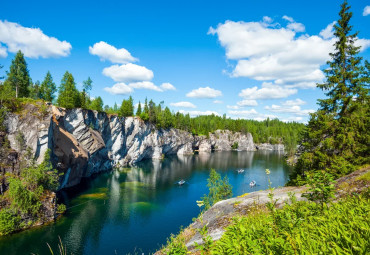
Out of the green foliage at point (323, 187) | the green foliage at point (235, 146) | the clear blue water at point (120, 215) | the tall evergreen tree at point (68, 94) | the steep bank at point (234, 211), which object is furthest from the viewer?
the green foliage at point (235, 146)

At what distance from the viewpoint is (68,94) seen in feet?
186

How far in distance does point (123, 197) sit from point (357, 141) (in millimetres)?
42366

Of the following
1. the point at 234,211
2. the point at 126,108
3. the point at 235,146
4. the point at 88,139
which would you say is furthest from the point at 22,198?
the point at 235,146

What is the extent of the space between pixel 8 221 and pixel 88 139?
34.1m

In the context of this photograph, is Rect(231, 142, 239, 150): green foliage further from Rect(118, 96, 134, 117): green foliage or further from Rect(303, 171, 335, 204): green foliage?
Rect(303, 171, 335, 204): green foliage

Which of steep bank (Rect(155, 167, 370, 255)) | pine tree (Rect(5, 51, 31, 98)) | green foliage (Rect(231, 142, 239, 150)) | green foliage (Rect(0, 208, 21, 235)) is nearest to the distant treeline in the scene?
pine tree (Rect(5, 51, 31, 98))

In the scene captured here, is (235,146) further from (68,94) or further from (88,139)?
(68,94)

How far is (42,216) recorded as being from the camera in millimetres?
30984

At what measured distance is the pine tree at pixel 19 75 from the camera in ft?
185

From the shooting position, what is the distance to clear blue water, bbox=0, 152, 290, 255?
26142 mm

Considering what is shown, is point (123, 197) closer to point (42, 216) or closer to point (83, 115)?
point (42, 216)

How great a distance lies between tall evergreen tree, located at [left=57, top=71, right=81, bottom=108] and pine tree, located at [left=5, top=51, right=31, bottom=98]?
9756 mm

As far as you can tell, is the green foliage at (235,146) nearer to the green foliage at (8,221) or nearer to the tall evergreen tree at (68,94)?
the tall evergreen tree at (68,94)

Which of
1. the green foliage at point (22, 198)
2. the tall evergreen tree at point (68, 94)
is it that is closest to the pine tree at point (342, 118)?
the green foliage at point (22, 198)
